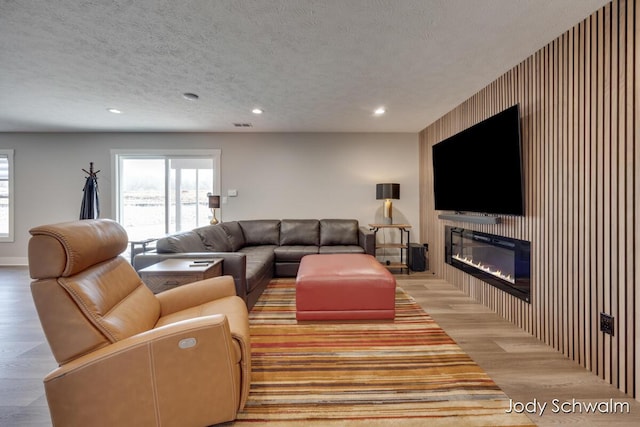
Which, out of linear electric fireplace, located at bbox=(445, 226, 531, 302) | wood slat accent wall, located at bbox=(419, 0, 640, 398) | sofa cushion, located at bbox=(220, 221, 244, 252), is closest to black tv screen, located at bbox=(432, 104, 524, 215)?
wood slat accent wall, located at bbox=(419, 0, 640, 398)

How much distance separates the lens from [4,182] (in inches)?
184

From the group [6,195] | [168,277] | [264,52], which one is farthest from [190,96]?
[6,195]

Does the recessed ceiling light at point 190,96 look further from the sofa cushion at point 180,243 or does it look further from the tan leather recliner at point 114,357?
the tan leather recliner at point 114,357

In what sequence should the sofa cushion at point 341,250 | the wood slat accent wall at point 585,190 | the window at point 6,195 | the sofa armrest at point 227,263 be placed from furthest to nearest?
the window at point 6,195
the sofa cushion at point 341,250
the sofa armrest at point 227,263
the wood slat accent wall at point 585,190

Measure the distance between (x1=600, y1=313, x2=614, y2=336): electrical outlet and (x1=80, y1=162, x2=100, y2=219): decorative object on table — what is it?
20.4 feet

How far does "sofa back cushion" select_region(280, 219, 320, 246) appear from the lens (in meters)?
4.43

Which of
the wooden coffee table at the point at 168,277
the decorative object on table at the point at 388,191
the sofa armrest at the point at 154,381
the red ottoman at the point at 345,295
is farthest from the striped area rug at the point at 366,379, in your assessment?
the decorative object on table at the point at 388,191

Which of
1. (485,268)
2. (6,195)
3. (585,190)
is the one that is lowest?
(485,268)

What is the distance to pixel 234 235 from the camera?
13.6 ft

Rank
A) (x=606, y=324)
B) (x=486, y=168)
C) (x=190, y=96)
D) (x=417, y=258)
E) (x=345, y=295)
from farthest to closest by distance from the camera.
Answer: (x=417, y=258)
(x=190, y=96)
(x=486, y=168)
(x=345, y=295)
(x=606, y=324)

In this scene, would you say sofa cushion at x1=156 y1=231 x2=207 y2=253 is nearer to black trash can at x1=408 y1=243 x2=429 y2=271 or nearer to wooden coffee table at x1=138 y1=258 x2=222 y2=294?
wooden coffee table at x1=138 y1=258 x2=222 y2=294

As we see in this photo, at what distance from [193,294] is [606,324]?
8.77 ft

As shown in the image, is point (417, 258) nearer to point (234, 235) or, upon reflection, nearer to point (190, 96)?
point (234, 235)

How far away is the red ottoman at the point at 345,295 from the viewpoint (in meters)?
2.41
